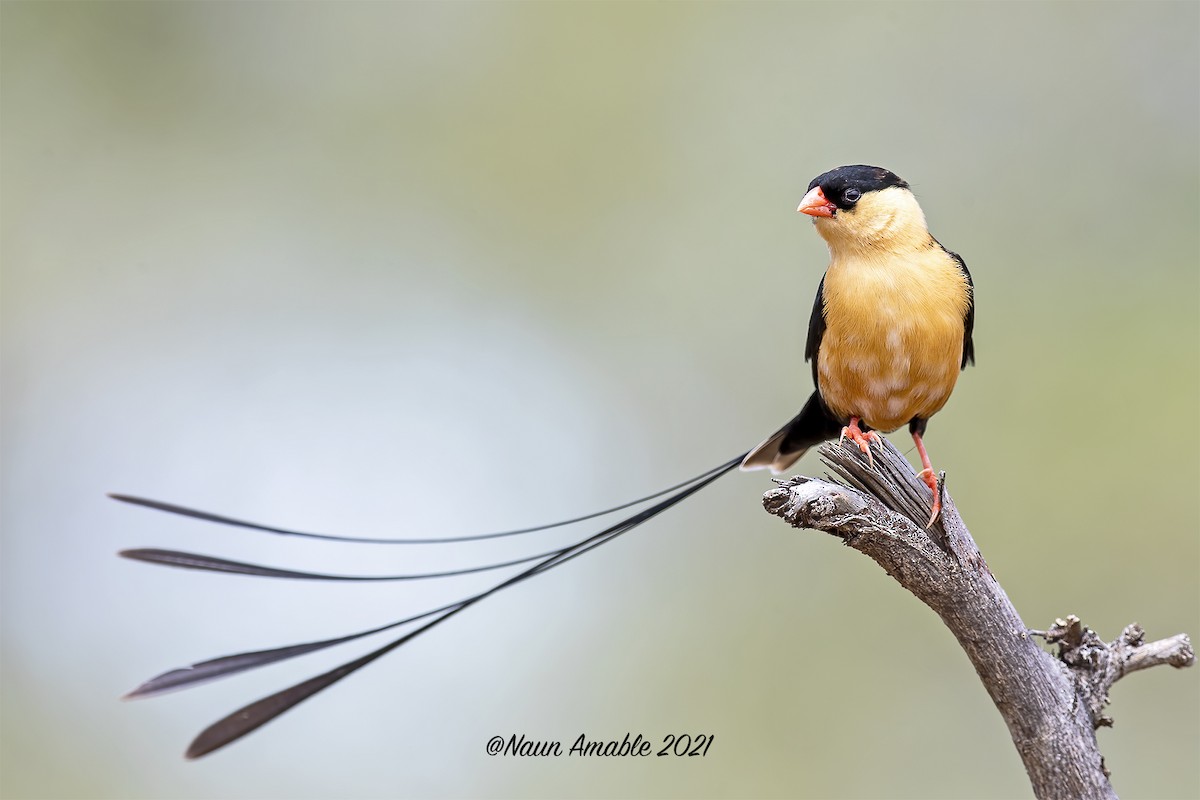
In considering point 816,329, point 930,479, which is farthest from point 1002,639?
point 816,329

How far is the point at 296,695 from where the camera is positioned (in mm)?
1297

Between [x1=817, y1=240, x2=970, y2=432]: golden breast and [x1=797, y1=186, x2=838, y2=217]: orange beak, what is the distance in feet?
0.30

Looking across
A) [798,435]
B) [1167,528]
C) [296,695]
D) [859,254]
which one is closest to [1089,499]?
[1167,528]

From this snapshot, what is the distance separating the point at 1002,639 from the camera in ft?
5.61

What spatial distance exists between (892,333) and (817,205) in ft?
0.94

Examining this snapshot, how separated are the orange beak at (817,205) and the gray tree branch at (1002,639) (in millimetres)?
474

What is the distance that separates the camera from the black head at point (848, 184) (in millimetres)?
1979

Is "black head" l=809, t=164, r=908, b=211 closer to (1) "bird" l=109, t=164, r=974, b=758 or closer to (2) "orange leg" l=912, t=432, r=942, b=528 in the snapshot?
(1) "bird" l=109, t=164, r=974, b=758

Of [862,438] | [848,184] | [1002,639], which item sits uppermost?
[848,184]

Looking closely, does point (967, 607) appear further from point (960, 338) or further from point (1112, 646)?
point (960, 338)

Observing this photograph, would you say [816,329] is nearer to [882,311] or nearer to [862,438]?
[882,311]

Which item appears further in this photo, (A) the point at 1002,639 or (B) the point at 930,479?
(B) the point at 930,479

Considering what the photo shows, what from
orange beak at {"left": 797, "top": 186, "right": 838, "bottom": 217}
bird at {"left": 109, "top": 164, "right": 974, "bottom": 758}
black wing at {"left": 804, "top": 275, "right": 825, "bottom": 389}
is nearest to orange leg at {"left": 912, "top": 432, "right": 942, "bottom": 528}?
bird at {"left": 109, "top": 164, "right": 974, "bottom": 758}

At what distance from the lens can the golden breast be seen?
187 cm
